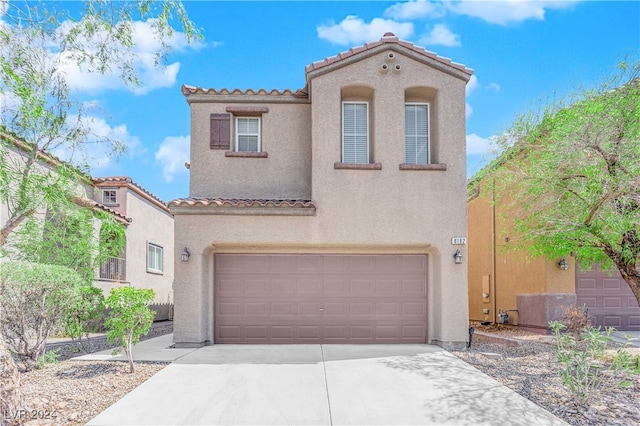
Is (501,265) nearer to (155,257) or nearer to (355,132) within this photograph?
(355,132)

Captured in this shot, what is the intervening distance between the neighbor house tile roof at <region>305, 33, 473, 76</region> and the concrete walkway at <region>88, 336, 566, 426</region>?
714 centimetres

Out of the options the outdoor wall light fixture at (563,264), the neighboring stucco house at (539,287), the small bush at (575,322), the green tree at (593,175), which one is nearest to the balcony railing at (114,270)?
the neighboring stucco house at (539,287)

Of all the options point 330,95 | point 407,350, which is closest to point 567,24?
point 330,95

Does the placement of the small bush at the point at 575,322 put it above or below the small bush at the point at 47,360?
above

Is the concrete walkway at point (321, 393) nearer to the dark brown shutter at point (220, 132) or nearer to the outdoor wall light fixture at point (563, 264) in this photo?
the dark brown shutter at point (220, 132)

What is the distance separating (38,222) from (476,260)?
53.3ft

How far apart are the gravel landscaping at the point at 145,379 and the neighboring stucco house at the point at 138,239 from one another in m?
6.49

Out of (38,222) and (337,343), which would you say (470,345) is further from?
(38,222)

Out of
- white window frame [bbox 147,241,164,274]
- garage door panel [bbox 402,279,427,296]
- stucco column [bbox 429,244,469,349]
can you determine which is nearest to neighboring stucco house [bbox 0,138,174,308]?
white window frame [bbox 147,241,164,274]

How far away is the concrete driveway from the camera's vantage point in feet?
20.8

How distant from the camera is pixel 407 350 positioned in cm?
1065

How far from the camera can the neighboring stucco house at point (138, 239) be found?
17.5m

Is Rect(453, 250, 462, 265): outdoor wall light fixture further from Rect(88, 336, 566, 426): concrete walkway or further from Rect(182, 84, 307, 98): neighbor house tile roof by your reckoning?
Rect(182, 84, 307, 98): neighbor house tile roof

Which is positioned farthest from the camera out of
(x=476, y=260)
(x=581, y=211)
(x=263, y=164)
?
(x=476, y=260)
